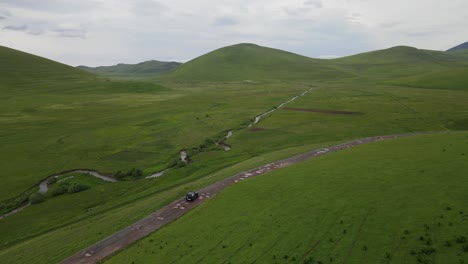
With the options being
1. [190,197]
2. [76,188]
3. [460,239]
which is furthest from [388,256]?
[76,188]

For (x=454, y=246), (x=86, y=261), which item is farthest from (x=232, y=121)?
(x=454, y=246)

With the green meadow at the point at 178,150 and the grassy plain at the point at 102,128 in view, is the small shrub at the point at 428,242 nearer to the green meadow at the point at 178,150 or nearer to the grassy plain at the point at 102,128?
the green meadow at the point at 178,150

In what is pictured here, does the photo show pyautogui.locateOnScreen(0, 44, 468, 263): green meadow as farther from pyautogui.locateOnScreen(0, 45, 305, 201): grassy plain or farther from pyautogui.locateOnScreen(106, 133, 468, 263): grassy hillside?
pyautogui.locateOnScreen(0, 45, 305, 201): grassy plain

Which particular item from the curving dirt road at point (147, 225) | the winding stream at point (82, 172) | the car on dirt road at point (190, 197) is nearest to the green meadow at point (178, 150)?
the curving dirt road at point (147, 225)

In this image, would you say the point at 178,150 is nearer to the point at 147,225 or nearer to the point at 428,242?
the point at 147,225

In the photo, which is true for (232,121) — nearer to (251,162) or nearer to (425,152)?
(251,162)

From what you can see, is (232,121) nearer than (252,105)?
Yes
